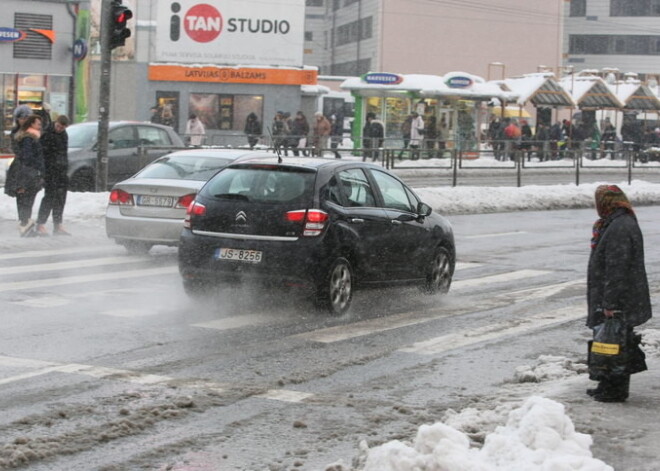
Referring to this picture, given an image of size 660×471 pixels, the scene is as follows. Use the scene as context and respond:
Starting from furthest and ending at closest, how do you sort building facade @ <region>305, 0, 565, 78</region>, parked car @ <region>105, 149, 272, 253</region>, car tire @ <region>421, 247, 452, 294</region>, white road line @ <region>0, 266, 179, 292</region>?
building facade @ <region>305, 0, 565, 78</region> → parked car @ <region>105, 149, 272, 253</region> → car tire @ <region>421, 247, 452, 294</region> → white road line @ <region>0, 266, 179, 292</region>

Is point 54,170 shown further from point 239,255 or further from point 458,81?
point 458,81

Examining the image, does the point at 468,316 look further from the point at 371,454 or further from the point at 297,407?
the point at 371,454

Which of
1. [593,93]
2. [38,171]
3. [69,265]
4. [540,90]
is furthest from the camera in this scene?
[593,93]

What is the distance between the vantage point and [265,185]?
36.6 feet

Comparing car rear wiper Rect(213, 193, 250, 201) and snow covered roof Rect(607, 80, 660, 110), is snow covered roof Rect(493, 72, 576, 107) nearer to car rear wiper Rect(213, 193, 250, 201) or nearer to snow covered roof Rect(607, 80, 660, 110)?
snow covered roof Rect(607, 80, 660, 110)

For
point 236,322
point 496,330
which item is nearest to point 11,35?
point 236,322

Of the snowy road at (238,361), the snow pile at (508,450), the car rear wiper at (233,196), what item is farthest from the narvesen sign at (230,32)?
the snow pile at (508,450)

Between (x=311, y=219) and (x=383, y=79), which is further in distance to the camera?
(x=383, y=79)

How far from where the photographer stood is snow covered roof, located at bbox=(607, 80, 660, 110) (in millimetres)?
57094

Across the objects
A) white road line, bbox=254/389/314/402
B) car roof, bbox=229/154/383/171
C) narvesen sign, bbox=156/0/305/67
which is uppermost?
narvesen sign, bbox=156/0/305/67

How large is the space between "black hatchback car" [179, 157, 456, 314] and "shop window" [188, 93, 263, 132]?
35.5 meters

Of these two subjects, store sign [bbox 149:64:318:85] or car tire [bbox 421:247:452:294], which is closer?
car tire [bbox 421:247:452:294]

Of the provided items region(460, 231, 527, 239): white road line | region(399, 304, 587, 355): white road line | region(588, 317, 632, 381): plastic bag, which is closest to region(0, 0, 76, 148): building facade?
region(460, 231, 527, 239): white road line

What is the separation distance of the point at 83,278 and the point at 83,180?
30.8 ft
